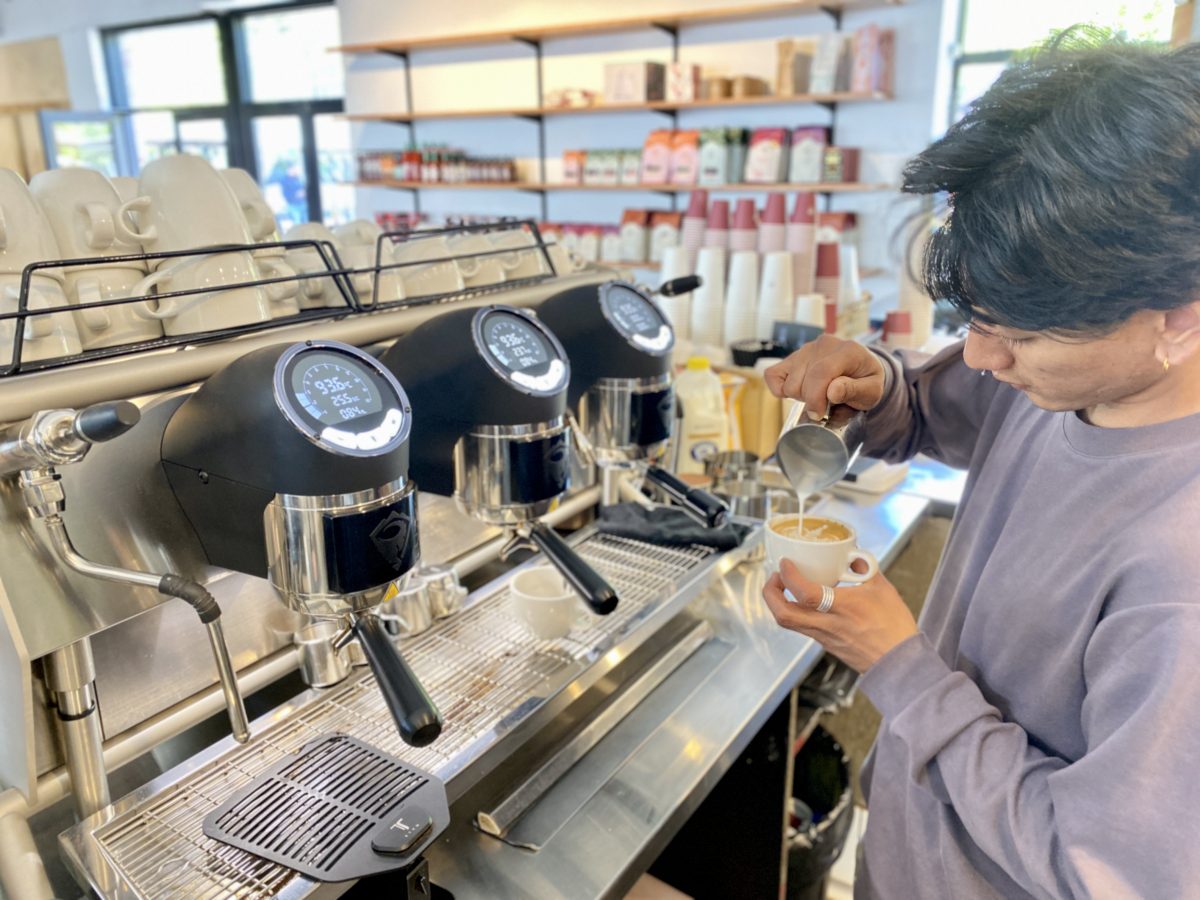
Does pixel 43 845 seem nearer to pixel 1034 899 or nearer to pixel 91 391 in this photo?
pixel 91 391

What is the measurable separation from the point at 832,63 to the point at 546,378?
3374 mm

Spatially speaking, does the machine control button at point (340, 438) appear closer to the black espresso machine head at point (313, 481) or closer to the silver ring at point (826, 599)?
the black espresso machine head at point (313, 481)

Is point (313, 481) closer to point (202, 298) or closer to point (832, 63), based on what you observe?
point (202, 298)

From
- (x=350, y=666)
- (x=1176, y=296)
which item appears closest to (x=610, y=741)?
(x=350, y=666)

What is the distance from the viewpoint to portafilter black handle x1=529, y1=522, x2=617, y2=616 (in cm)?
94

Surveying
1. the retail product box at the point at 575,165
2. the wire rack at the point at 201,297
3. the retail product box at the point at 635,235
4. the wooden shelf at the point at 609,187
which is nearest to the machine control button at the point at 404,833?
the wire rack at the point at 201,297

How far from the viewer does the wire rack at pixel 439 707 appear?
2.37ft

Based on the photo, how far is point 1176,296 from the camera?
23.2 inches

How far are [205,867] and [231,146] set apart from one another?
6.56 metres

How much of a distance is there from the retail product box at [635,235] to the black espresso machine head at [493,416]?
3492mm

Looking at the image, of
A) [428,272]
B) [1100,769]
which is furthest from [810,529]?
[428,272]

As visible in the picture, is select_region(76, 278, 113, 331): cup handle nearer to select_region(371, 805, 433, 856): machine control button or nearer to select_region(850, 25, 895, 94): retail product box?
select_region(371, 805, 433, 856): machine control button

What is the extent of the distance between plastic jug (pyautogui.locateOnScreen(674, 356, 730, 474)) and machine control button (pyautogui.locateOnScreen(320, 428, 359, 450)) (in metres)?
1.03

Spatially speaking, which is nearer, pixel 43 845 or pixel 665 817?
pixel 43 845
